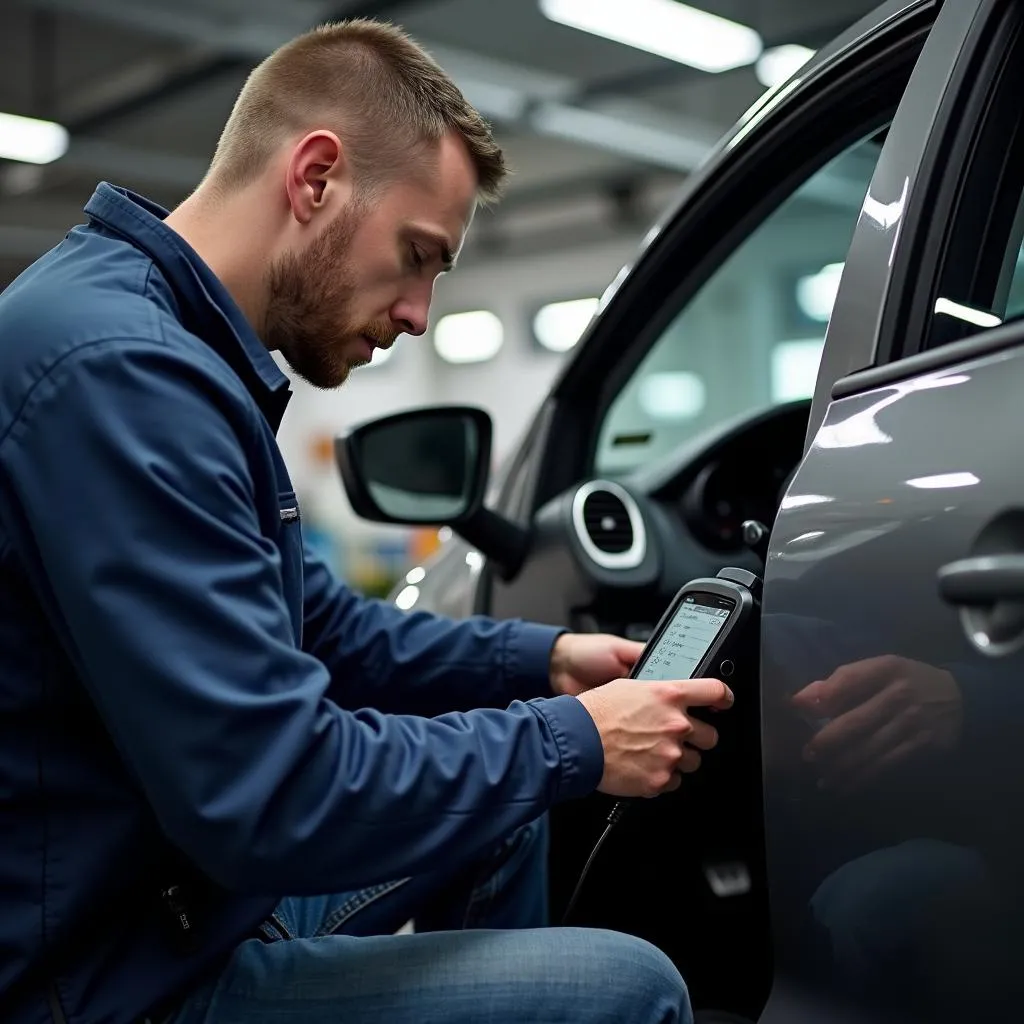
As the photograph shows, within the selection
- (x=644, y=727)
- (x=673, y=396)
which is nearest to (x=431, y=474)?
(x=644, y=727)

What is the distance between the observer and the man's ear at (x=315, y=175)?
4.49 ft

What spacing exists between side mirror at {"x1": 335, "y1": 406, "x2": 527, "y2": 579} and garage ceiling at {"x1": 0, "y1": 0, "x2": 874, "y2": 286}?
16.8 feet

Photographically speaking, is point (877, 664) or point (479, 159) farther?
point (479, 159)

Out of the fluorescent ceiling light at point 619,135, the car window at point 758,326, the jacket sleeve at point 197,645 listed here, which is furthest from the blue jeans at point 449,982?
the car window at point 758,326

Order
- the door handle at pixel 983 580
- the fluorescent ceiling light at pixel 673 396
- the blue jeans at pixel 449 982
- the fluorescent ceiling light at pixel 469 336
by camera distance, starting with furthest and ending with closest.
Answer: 1. the fluorescent ceiling light at pixel 469 336
2. the fluorescent ceiling light at pixel 673 396
3. the blue jeans at pixel 449 982
4. the door handle at pixel 983 580

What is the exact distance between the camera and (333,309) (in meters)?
1.43

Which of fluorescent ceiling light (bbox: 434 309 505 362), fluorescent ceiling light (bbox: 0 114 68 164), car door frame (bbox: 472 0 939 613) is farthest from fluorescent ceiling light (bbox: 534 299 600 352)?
car door frame (bbox: 472 0 939 613)

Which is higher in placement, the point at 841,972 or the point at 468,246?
the point at 468,246

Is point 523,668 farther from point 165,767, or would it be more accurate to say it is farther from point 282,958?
point 165,767

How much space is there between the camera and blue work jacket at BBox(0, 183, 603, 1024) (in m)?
1.03

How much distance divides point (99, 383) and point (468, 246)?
12.8 metres

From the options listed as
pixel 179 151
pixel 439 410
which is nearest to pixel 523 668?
pixel 439 410

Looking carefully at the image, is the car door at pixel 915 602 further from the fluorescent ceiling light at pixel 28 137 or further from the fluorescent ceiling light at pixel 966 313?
the fluorescent ceiling light at pixel 28 137

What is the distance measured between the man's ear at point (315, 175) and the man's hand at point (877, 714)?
730 millimetres
